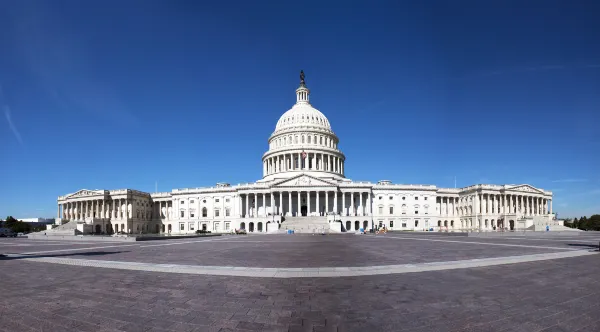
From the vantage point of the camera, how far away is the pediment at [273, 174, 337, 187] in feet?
322

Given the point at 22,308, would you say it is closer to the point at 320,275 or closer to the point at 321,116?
the point at 320,275

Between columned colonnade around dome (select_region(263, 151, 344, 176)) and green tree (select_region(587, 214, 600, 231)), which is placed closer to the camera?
green tree (select_region(587, 214, 600, 231))

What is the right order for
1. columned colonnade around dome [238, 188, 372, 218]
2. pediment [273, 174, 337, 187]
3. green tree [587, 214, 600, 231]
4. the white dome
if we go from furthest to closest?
the white dome, green tree [587, 214, 600, 231], columned colonnade around dome [238, 188, 372, 218], pediment [273, 174, 337, 187]

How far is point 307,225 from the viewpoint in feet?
262

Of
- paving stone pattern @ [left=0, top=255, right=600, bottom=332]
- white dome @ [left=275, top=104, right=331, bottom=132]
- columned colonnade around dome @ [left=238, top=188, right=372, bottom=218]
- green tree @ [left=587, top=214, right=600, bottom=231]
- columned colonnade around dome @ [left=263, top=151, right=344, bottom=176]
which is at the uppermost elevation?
white dome @ [left=275, top=104, right=331, bottom=132]

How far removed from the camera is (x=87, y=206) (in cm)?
11706

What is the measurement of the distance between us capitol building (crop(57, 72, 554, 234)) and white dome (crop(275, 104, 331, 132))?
0.44 metres

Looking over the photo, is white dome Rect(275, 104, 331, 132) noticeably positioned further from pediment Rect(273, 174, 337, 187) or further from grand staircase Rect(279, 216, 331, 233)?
grand staircase Rect(279, 216, 331, 233)

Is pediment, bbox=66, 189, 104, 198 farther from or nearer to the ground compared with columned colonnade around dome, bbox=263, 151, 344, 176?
nearer to the ground

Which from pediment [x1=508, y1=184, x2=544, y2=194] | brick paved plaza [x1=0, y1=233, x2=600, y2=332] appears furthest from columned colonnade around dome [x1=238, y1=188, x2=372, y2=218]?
brick paved plaza [x1=0, y1=233, x2=600, y2=332]

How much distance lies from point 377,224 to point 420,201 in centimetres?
1947

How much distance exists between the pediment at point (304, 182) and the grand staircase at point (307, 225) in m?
14.2

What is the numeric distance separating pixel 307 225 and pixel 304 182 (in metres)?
20.9

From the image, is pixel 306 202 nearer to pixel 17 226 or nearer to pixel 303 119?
pixel 303 119
